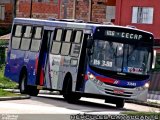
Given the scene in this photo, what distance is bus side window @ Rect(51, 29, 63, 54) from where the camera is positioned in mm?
29750

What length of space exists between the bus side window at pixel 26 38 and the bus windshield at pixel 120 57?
207 inches

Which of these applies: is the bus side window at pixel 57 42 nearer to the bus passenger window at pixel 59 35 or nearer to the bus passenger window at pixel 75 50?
the bus passenger window at pixel 59 35

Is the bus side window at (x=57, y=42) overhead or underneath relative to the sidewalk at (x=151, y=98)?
overhead

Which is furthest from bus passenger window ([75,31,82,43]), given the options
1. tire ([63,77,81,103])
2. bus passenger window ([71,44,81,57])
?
tire ([63,77,81,103])

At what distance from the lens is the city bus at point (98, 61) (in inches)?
1083

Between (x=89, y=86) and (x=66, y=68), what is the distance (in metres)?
1.86

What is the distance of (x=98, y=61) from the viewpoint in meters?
27.5

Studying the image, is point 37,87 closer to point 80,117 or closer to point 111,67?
point 111,67

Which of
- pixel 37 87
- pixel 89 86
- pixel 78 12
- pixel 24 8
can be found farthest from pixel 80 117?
pixel 24 8

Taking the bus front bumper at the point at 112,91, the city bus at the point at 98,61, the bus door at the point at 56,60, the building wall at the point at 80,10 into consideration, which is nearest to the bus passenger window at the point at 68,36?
the city bus at the point at 98,61

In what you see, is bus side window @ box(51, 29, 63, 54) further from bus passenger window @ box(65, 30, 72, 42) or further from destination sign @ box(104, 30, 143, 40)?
destination sign @ box(104, 30, 143, 40)

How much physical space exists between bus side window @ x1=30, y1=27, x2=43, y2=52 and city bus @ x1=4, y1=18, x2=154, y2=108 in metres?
0.71

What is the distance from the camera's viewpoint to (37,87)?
31297 mm

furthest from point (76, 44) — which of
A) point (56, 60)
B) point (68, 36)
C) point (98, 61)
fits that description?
point (56, 60)
